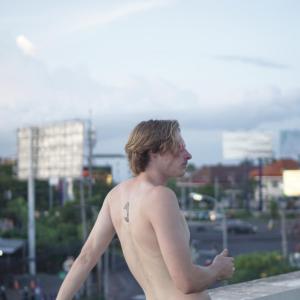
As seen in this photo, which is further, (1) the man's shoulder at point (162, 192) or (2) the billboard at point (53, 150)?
(2) the billboard at point (53, 150)

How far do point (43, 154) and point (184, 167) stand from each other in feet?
184

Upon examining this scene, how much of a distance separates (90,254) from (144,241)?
1.32 feet

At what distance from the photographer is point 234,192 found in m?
123

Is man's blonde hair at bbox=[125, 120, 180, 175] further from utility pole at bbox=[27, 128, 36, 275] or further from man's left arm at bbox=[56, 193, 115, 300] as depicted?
utility pole at bbox=[27, 128, 36, 275]

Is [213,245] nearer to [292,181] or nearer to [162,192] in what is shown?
[292,181]

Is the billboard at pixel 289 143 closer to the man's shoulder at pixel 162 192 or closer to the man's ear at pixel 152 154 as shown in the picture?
the man's ear at pixel 152 154

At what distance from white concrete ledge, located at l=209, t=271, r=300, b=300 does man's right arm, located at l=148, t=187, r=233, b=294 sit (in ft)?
4.81

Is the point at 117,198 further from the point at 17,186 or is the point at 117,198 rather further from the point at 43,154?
the point at 17,186

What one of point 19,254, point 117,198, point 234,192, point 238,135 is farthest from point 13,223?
point 117,198

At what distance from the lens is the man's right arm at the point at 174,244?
116 inches

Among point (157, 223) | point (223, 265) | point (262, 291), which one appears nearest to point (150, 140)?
point (157, 223)

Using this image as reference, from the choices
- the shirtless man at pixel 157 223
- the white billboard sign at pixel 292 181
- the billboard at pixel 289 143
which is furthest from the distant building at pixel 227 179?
the shirtless man at pixel 157 223

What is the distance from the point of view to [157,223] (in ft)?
9.71

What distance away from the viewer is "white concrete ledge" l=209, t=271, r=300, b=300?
178 inches
